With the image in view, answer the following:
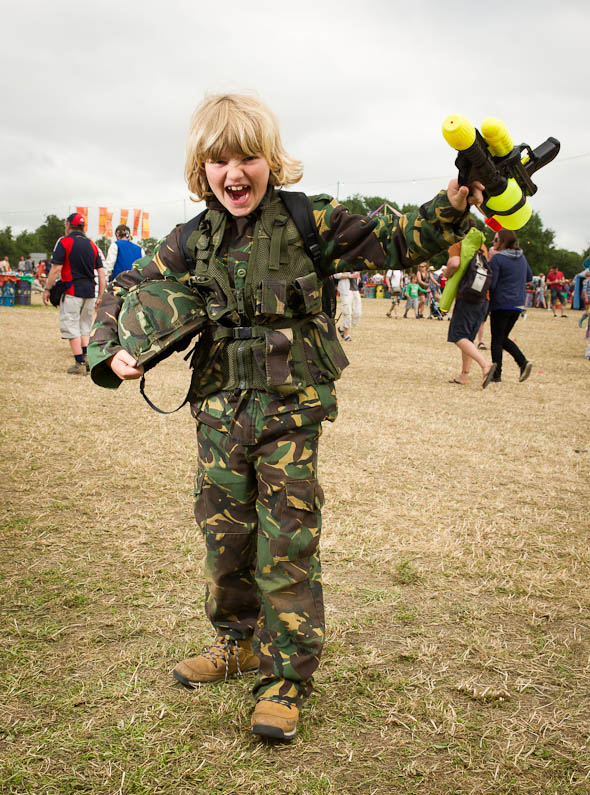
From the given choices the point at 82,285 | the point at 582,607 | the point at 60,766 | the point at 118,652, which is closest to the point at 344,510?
the point at 582,607

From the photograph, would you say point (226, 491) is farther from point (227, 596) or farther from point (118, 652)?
point (118, 652)

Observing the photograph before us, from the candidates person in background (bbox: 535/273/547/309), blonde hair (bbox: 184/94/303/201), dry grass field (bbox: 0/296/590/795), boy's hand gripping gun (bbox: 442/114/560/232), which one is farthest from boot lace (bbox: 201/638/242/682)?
person in background (bbox: 535/273/547/309)

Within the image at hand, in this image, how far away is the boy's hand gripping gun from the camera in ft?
6.55

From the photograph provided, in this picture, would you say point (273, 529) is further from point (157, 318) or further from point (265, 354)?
point (157, 318)

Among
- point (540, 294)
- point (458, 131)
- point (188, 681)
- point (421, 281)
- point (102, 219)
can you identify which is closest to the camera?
point (458, 131)

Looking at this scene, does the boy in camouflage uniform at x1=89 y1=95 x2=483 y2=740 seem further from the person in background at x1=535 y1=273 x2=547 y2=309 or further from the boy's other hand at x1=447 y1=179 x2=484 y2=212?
the person in background at x1=535 y1=273 x2=547 y2=309

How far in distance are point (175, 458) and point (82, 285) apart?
14.4ft

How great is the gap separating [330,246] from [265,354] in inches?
16.9

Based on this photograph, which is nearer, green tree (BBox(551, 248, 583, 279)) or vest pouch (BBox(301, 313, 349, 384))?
vest pouch (BBox(301, 313, 349, 384))

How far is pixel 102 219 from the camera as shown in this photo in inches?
1800

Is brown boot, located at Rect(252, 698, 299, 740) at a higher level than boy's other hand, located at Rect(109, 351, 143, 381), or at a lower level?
lower

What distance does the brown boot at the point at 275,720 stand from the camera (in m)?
2.27

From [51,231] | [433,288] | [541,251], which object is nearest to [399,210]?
[541,251]

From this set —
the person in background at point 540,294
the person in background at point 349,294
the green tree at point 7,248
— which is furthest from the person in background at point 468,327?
the green tree at point 7,248
